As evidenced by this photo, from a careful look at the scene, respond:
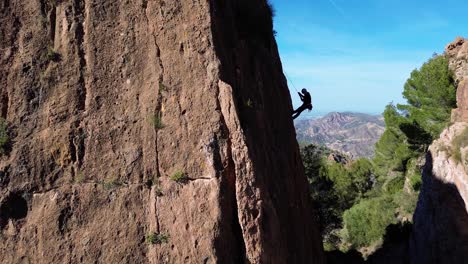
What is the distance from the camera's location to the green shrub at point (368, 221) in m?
31.8

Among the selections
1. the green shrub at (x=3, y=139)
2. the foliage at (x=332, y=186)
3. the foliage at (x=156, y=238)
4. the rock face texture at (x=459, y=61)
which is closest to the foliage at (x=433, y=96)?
the rock face texture at (x=459, y=61)

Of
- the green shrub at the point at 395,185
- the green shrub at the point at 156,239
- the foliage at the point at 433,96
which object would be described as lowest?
the green shrub at the point at 156,239

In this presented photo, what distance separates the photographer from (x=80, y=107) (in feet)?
33.1

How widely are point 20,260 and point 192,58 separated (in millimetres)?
5491

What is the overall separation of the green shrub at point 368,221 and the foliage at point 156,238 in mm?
25051

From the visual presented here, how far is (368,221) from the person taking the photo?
32500 mm

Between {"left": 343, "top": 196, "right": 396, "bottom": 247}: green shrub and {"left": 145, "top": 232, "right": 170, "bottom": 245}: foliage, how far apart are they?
986 inches

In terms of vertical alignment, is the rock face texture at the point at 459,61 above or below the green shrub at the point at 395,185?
above

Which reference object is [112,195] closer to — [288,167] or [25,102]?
[25,102]

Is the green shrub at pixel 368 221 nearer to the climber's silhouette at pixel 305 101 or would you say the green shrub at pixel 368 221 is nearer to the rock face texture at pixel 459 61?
the rock face texture at pixel 459 61

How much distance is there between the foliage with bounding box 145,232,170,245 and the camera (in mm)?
9531

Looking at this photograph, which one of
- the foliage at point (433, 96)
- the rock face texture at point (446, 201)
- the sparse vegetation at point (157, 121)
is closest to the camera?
the sparse vegetation at point (157, 121)

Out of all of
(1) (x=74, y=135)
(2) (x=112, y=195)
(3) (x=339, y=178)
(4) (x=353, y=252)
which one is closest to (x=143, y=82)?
(1) (x=74, y=135)

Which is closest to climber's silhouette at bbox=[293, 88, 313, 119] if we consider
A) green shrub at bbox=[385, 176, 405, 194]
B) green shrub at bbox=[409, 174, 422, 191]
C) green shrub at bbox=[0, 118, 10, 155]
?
green shrub at bbox=[0, 118, 10, 155]
